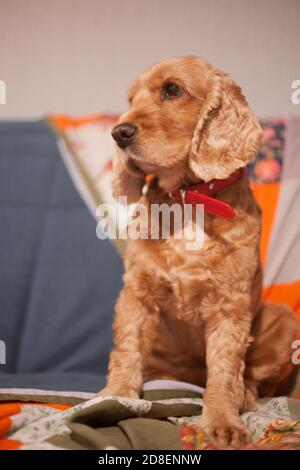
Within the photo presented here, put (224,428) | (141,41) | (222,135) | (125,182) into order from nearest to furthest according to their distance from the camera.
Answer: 1. (224,428)
2. (222,135)
3. (125,182)
4. (141,41)

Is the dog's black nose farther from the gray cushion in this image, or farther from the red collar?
the gray cushion

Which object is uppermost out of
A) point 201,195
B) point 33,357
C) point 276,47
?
point 276,47

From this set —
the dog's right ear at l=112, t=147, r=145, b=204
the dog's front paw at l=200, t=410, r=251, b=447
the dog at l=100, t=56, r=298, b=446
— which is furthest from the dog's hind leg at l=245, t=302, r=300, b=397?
the dog's right ear at l=112, t=147, r=145, b=204

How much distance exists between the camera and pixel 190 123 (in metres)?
1.38

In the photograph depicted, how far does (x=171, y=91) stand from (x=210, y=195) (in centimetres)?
29

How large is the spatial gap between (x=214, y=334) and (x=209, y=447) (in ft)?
1.09

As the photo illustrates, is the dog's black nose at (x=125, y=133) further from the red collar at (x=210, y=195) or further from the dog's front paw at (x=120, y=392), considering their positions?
the dog's front paw at (x=120, y=392)

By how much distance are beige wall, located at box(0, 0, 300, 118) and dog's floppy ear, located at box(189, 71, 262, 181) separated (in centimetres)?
37

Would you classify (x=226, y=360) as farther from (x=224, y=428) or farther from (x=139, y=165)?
(x=139, y=165)

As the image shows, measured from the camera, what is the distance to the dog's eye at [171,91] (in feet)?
4.52

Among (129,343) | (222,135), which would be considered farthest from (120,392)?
(222,135)

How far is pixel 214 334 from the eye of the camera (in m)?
1.41
